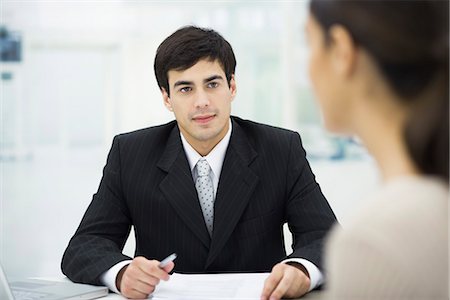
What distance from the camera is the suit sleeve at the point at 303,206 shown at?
1.59 metres

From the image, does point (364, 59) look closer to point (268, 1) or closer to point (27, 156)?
point (268, 1)

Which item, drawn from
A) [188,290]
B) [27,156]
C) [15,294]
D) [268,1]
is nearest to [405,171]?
[188,290]

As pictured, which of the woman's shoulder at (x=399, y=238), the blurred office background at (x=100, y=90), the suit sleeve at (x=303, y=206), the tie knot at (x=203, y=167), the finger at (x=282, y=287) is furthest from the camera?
the blurred office background at (x=100, y=90)

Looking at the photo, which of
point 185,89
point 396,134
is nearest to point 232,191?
Answer: point 185,89

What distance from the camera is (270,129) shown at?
5.83ft

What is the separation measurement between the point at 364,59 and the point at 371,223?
0.51 ft

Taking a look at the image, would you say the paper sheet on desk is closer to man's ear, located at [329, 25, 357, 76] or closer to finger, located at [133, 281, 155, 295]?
finger, located at [133, 281, 155, 295]

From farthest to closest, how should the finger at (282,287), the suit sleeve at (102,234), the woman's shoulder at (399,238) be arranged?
the suit sleeve at (102,234) < the finger at (282,287) < the woman's shoulder at (399,238)

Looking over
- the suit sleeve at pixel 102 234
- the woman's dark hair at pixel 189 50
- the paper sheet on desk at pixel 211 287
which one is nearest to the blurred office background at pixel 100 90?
the suit sleeve at pixel 102 234

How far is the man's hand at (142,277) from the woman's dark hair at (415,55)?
72cm

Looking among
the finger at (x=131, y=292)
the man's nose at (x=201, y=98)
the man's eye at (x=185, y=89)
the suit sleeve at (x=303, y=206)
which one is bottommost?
the finger at (x=131, y=292)

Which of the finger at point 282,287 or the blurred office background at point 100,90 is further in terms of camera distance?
the blurred office background at point 100,90

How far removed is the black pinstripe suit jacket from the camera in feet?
5.30

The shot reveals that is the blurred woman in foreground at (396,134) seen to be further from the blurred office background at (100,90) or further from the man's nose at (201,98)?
the blurred office background at (100,90)
